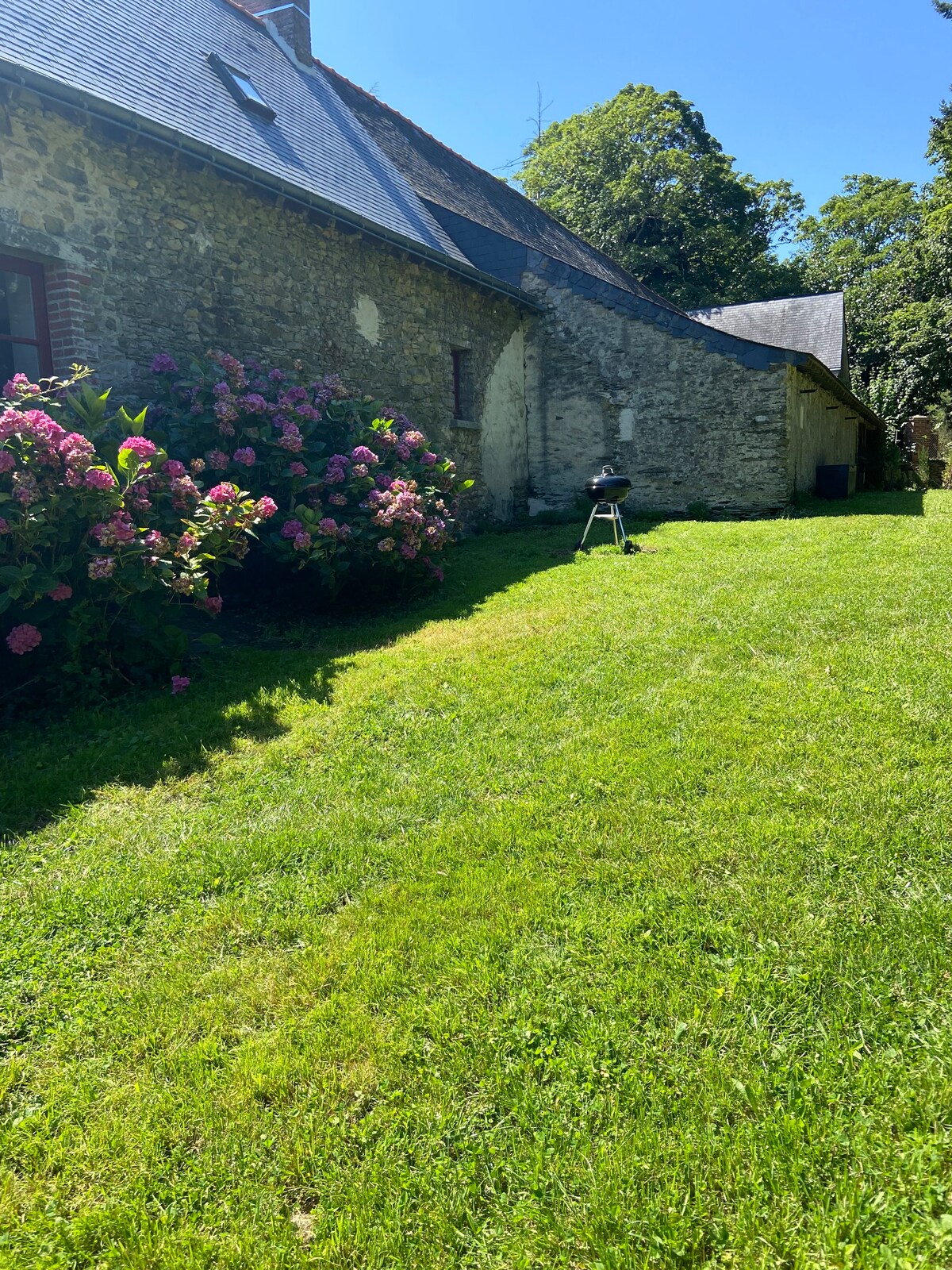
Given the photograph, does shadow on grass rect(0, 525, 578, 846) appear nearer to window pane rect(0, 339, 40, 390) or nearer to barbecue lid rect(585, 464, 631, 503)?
barbecue lid rect(585, 464, 631, 503)

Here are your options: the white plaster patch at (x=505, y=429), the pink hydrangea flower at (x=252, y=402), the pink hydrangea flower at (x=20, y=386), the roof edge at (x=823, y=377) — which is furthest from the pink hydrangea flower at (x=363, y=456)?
the roof edge at (x=823, y=377)

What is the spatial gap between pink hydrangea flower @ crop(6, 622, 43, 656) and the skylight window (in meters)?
7.65

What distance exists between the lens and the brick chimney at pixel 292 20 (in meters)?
12.1

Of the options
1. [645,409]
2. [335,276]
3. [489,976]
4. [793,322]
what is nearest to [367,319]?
[335,276]

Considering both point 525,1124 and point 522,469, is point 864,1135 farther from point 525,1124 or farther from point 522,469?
point 522,469

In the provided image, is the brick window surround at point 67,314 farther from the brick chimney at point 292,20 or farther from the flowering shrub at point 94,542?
the brick chimney at point 292,20

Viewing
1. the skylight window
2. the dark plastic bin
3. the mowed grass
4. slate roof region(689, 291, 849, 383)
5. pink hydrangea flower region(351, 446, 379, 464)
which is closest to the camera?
the mowed grass

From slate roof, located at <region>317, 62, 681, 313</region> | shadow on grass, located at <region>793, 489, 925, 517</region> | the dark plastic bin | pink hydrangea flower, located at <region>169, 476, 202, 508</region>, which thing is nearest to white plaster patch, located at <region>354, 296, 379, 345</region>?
slate roof, located at <region>317, 62, 681, 313</region>

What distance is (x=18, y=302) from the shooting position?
639cm

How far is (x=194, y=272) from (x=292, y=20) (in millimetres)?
7703

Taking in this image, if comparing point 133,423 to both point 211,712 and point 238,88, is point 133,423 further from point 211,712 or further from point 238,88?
point 238,88

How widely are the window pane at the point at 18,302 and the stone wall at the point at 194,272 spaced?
198mm

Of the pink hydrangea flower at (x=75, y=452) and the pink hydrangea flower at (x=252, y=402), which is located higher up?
the pink hydrangea flower at (x=252, y=402)

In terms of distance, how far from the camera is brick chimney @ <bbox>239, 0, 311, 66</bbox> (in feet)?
39.8
